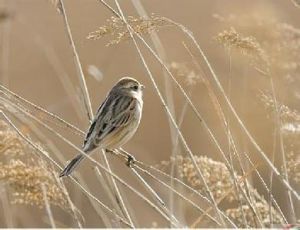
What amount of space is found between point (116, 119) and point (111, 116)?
5 cm

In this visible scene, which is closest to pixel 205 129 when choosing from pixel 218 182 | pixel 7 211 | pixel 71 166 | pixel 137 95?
pixel 218 182

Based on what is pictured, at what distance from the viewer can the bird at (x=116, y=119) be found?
389 centimetres

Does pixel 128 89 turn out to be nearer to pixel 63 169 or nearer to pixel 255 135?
pixel 255 135

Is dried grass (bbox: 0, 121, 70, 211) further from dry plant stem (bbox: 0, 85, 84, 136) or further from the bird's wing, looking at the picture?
the bird's wing

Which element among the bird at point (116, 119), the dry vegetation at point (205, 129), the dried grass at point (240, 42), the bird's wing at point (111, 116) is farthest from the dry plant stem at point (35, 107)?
the dried grass at point (240, 42)

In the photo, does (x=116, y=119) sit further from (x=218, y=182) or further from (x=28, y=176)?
(x=28, y=176)

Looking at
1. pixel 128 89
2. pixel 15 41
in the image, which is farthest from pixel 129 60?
pixel 128 89

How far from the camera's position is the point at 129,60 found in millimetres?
12609

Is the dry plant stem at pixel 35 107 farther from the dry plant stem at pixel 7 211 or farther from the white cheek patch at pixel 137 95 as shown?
the white cheek patch at pixel 137 95

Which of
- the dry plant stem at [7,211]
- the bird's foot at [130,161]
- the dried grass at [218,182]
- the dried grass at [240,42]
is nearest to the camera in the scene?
the dried grass at [240,42]

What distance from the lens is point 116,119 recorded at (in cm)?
427

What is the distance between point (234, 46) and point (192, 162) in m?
0.46

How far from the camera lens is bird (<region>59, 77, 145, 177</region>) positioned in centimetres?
389

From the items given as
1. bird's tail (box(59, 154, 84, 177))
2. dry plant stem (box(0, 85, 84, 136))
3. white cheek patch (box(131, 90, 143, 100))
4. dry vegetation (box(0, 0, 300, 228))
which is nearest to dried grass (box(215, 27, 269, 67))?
dry vegetation (box(0, 0, 300, 228))
